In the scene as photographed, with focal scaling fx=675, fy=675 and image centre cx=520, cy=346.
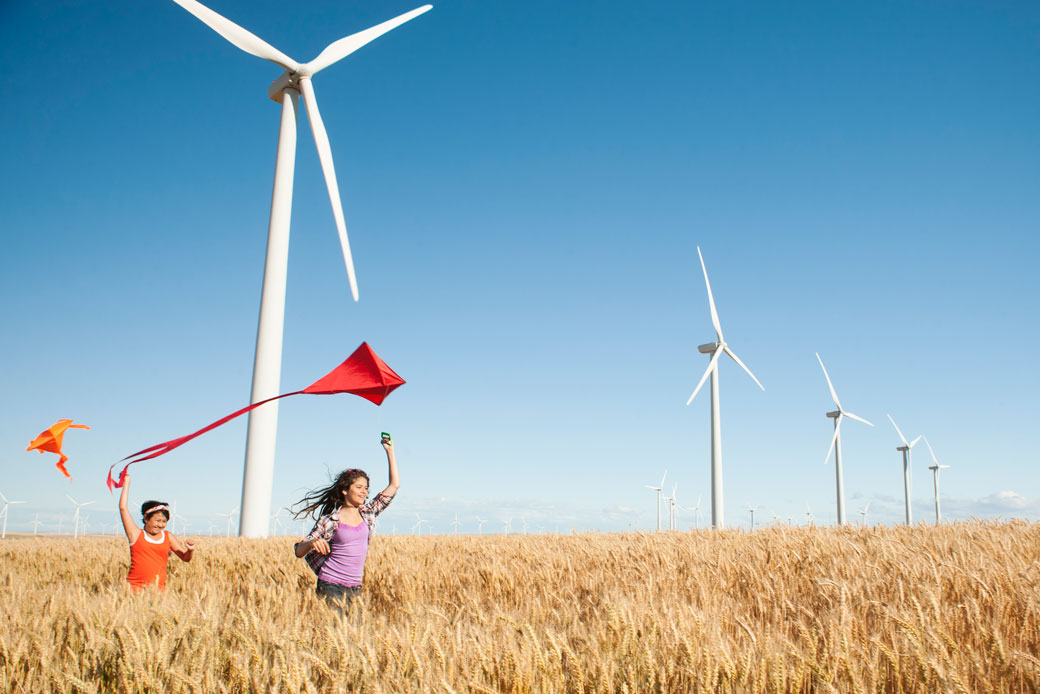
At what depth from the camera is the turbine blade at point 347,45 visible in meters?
24.8

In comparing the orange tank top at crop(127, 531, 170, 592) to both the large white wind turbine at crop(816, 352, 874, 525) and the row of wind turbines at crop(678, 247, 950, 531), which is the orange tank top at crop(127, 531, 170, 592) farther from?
the large white wind turbine at crop(816, 352, 874, 525)

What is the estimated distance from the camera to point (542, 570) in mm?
8117

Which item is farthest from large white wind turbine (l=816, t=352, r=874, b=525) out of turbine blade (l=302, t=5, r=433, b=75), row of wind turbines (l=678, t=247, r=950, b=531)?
turbine blade (l=302, t=5, r=433, b=75)

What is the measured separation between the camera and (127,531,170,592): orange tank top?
26.7 ft

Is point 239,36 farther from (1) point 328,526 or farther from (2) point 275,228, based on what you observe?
(1) point 328,526

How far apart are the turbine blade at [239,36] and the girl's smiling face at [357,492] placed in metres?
21.2

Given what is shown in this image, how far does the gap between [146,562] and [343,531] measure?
8.85 ft

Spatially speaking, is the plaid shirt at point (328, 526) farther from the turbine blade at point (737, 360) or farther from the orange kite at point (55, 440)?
the turbine blade at point (737, 360)

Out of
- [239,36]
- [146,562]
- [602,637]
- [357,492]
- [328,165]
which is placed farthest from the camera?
[239,36]

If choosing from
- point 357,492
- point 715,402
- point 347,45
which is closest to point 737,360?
point 715,402

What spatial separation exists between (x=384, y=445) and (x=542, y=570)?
95.2 inches

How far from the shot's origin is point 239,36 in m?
23.9

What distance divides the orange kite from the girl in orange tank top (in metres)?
0.73

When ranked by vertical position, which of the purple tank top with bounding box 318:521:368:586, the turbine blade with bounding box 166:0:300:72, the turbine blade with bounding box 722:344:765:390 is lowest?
the purple tank top with bounding box 318:521:368:586
